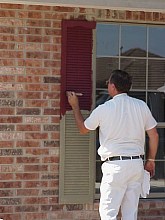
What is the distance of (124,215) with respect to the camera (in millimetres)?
5312

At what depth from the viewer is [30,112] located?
603cm

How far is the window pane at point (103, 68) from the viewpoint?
6.34 metres

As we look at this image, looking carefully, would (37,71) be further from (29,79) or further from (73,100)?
(73,100)

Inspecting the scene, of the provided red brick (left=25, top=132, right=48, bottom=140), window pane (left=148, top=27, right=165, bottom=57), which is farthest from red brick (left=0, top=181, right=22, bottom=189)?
window pane (left=148, top=27, right=165, bottom=57)

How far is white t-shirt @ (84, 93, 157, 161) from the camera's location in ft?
17.1

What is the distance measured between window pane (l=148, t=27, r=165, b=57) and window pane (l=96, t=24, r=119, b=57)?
42 cm

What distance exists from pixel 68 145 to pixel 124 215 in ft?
3.86

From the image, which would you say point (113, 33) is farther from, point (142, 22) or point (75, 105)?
point (75, 105)

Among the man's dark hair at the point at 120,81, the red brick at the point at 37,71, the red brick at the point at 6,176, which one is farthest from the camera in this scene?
the red brick at the point at 37,71

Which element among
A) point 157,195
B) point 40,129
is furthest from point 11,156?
point 157,195

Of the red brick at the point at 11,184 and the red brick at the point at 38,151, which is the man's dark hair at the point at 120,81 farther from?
the red brick at the point at 11,184

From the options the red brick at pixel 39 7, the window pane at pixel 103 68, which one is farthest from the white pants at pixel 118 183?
the red brick at pixel 39 7

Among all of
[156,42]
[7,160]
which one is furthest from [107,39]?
[7,160]

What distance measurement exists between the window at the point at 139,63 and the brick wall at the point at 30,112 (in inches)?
21.7
